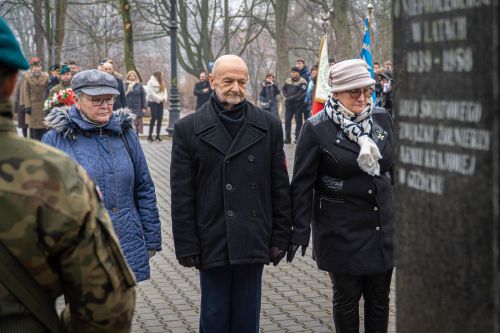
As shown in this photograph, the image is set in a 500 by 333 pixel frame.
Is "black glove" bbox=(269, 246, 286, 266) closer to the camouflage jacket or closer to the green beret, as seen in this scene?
the camouflage jacket

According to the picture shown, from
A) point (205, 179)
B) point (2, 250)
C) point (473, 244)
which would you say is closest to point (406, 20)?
point (473, 244)

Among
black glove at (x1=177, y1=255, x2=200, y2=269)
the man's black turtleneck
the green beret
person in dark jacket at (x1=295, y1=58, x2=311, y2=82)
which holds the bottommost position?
black glove at (x1=177, y1=255, x2=200, y2=269)

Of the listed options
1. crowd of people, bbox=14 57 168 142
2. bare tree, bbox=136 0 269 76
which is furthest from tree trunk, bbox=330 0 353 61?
crowd of people, bbox=14 57 168 142

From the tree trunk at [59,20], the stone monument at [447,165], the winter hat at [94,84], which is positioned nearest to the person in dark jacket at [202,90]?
the tree trunk at [59,20]

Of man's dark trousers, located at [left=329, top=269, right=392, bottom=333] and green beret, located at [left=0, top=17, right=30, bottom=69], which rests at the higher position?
green beret, located at [left=0, top=17, right=30, bottom=69]

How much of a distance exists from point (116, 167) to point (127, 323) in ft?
7.63

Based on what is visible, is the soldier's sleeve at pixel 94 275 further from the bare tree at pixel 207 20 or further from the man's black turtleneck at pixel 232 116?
the bare tree at pixel 207 20

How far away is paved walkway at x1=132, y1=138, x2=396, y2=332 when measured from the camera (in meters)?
6.36

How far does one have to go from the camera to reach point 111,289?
2.47 meters

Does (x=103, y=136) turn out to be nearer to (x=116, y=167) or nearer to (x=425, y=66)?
(x=116, y=167)

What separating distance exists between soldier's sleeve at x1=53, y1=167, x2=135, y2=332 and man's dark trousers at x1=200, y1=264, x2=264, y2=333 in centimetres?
219

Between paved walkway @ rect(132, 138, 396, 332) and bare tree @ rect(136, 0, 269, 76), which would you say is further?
bare tree @ rect(136, 0, 269, 76)

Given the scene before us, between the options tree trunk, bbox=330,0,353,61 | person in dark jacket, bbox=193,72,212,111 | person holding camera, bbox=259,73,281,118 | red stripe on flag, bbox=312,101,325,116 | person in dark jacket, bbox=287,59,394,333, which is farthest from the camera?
tree trunk, bbox=330,0,353,61

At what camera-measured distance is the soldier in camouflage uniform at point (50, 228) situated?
2311mm
